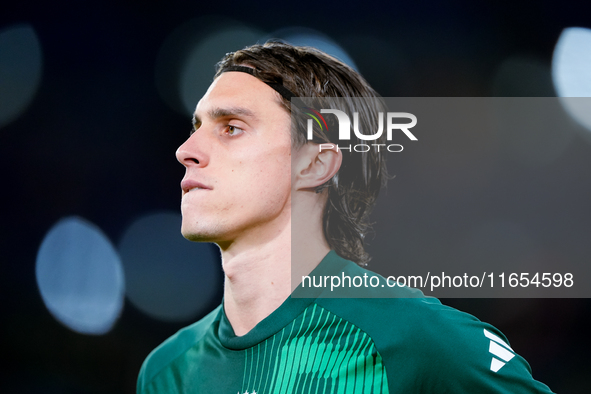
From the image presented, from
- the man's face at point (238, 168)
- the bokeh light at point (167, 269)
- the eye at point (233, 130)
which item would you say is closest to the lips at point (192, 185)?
the man's face at point (238, 168)

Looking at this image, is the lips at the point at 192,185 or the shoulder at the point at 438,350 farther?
the lips at the point at 192,185

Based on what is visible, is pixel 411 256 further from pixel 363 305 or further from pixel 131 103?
pixel 131 103

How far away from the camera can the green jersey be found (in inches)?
48.1

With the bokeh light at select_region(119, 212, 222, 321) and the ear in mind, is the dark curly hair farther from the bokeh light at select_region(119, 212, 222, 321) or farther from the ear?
the bokeh light at select_region(119, 212, 222, 321)

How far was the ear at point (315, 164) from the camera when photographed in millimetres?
1469

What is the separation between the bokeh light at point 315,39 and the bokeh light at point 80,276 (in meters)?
1.79

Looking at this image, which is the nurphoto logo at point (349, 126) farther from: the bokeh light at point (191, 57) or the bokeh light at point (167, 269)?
the bokeh light at point (167, 269)

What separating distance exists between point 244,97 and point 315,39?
1313 mm

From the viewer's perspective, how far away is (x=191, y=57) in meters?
2.84

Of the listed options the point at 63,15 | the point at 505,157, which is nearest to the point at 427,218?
the point at 505,157

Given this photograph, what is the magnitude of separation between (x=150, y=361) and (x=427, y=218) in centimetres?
148

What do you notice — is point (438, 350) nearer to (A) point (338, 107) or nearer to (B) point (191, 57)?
(A) point (338, 107)

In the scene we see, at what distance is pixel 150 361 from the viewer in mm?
1779

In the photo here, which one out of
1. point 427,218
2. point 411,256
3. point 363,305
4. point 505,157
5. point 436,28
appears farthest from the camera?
point 436,28
